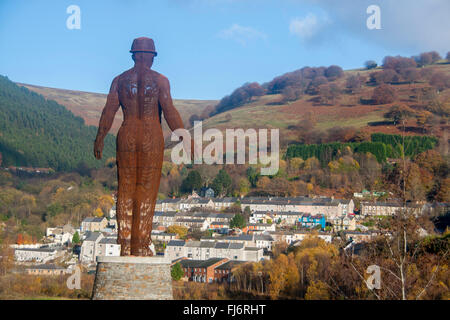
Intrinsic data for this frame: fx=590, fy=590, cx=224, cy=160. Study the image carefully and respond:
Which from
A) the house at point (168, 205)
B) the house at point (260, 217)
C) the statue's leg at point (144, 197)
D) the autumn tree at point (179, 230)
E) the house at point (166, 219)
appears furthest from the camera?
the house at point (168, 205)

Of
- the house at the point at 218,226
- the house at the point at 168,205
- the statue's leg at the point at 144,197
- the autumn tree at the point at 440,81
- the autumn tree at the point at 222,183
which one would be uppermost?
the autumn tree at the point at 440,81

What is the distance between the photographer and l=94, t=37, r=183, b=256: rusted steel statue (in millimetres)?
14633

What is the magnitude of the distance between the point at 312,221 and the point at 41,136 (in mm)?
83967

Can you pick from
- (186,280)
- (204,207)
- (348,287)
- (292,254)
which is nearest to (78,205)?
(204,207)

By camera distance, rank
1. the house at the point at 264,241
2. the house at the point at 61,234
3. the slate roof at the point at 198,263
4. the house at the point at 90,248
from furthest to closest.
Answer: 1. the house at the point at 61,234
2. the house at the point at 90,248
3. the house at the point at 264,241
4. the slate roof at the point at 198,263

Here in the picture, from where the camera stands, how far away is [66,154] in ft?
469

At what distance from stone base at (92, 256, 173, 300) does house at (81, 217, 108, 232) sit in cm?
8259

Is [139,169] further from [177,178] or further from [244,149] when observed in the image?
[244,149]

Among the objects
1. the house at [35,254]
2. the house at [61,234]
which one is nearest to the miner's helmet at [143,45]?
the house at [35,254]

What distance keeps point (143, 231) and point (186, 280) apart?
49.4 m

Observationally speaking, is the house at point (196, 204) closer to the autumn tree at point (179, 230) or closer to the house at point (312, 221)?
the autumn tree at point (179, 230)

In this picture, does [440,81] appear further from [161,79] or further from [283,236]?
[161,79]

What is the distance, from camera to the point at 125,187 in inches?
580

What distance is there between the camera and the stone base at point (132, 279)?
13.6 meters
